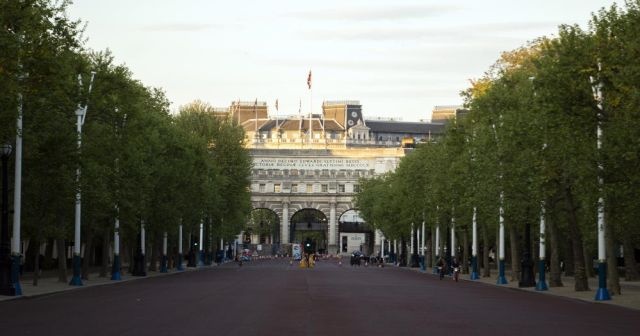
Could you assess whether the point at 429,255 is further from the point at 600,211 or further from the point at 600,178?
the point at 600,178

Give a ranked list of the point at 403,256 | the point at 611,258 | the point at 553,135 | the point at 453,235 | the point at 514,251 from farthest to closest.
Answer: the point at 403,256 → the point at 453,235 → the point at 514,251 → the point at 611,258 → the point at 553,135

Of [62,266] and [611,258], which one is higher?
[611,258]

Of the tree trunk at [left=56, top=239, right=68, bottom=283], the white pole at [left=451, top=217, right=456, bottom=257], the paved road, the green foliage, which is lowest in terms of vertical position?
the paved road

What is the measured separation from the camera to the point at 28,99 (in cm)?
5119

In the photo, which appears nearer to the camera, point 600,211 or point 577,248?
point 600,211

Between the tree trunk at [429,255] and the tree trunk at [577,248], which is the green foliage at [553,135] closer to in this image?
the tree trunk at [577,248]

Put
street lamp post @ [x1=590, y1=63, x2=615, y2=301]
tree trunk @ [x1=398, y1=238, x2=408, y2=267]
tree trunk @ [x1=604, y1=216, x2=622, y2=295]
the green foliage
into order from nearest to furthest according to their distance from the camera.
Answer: the green foliage → street lamp post @ [x1=590, y1=63, x2=615, y2=301] → tree trunk @ [x1=604, y1=216, x2=622, y2=295] → tree trunk @ [x1=398, y1=238, x2=408, y2=267]

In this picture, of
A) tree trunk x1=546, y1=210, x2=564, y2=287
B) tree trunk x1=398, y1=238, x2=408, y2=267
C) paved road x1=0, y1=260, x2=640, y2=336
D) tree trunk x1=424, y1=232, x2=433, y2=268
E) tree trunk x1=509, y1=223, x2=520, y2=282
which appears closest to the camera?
paved road x1=0, y1=260, x2=640, y2=336

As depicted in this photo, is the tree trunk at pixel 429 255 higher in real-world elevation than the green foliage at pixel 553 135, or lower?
lower

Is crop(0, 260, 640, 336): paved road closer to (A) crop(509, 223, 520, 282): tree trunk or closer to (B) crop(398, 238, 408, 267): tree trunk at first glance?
(A) crop(509, 223, 520, 282): tree trunk

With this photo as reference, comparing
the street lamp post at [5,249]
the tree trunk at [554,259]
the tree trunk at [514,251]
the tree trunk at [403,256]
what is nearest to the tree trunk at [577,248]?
the tree trunk at [554,259]

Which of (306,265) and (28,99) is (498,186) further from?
(306,265)

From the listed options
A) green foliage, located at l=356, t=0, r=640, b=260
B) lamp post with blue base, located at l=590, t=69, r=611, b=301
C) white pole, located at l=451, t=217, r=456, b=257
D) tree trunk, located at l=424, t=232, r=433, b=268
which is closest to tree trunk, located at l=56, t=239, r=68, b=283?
green foliage, located at l=356, t=0, r=640, b=260

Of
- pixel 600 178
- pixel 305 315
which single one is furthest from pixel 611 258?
pixel 305 315
